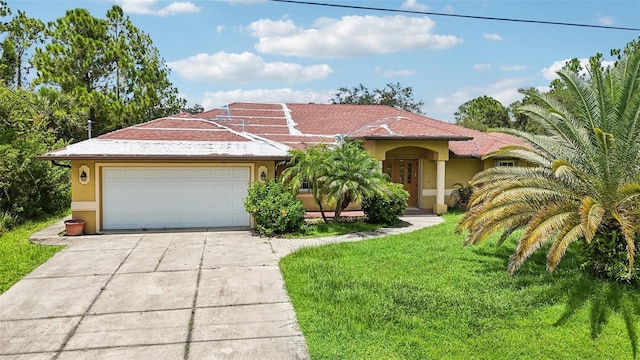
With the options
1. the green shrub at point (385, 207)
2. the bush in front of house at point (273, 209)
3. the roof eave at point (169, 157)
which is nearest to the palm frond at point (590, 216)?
the green shrub at point (385, 207)

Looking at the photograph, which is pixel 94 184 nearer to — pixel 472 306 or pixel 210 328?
pixel 210 328

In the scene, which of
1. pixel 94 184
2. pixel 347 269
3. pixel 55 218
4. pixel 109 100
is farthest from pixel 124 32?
pixel 347 269

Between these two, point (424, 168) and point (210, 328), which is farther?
point (424, 168)

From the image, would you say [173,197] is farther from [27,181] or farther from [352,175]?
[27,181]

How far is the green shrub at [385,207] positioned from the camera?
1452 cm

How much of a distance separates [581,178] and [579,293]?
198 centimetres

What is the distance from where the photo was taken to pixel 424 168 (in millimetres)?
18438

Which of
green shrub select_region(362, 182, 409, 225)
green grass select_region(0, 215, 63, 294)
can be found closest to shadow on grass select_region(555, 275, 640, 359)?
green shrub select_region(362, 182, 409, 225)

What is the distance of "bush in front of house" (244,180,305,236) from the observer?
507 inches

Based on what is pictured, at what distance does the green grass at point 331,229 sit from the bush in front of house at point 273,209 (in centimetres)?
35

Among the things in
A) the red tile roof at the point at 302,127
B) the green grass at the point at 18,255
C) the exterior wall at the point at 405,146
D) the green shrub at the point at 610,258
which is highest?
the red tile roof at the point at 302,127

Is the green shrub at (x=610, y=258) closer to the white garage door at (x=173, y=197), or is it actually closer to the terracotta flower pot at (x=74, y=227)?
the white garage door at (x=173, y=197)

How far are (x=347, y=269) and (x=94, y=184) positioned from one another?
8597 mm

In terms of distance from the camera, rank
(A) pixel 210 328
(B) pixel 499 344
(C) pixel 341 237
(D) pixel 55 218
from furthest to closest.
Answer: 1. (D) pixel 55 218
2. (C) pixel 341 237
3. (A) pixel 210 328
4. (B) pixel 499 344
